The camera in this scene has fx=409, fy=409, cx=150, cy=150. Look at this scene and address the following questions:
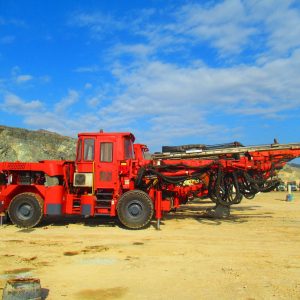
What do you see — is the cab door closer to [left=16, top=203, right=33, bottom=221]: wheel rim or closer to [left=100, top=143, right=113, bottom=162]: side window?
[left=100, top=143, right=113, bottom=162]: side window

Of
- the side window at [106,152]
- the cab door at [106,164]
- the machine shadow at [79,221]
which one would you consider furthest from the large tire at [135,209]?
the side window at [106,152]

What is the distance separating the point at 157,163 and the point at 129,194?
1409 mm

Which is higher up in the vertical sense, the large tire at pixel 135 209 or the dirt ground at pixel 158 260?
the large tire at pixel 135 209

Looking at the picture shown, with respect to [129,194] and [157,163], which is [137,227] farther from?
[157,163]

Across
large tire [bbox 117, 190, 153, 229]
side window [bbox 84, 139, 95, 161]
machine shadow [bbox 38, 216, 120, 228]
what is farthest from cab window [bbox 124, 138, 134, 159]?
machine shadow [bbox 38, 216, 120, 228]

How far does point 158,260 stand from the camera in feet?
26.6

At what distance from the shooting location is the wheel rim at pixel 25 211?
12.6 meters

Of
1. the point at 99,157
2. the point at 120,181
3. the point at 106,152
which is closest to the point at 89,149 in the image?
the point at 99,157

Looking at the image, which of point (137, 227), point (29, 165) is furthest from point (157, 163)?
point (29, 165)

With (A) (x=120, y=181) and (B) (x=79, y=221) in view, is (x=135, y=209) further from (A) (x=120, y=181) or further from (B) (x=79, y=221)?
(B) (x=79, y=221)

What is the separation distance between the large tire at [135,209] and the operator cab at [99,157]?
2.59 ft

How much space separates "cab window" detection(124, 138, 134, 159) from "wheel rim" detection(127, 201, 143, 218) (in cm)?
157

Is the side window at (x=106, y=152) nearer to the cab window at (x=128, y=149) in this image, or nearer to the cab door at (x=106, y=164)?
the cab door at (x=106, y=164)

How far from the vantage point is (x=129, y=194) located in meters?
12.3
